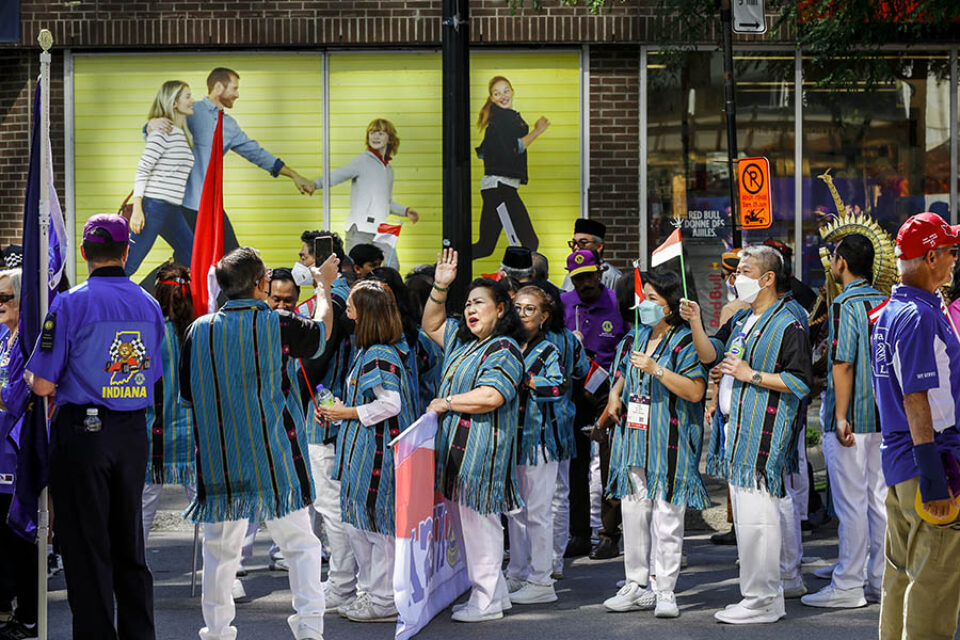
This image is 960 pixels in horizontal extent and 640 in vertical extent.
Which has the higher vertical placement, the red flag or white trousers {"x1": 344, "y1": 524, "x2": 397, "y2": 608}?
the red flag

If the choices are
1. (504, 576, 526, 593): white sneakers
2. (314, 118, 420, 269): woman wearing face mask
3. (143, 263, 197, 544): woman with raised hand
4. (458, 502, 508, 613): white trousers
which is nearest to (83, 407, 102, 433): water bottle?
(143, 263, 197, 544): woman with raised hand

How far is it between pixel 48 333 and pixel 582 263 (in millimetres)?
4088

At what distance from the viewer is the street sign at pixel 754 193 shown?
10.4 metres

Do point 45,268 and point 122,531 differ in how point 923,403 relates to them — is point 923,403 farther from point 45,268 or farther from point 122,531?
point 45,268

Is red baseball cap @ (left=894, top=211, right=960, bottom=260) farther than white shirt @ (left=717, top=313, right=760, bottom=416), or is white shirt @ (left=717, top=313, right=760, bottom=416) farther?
white shirt @ (left=717, top=313, right=760, bottom=416)

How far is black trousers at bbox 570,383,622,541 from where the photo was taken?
29.0ft

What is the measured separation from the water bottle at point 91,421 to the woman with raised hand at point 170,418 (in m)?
1.70

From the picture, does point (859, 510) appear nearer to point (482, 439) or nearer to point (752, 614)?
point (752, 614)

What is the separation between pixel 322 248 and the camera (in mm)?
7410

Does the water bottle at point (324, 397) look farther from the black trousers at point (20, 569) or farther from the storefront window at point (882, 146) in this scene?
the storefront window at point (882, 146)

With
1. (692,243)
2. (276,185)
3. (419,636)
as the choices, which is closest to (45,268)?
(419,636)

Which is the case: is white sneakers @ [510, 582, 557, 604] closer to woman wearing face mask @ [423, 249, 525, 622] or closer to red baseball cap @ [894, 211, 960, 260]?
woman wearing face mask @ [423, 249, 525, 622]

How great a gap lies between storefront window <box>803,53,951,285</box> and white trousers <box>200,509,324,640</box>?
8646 millimetres

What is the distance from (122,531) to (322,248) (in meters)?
2.08
